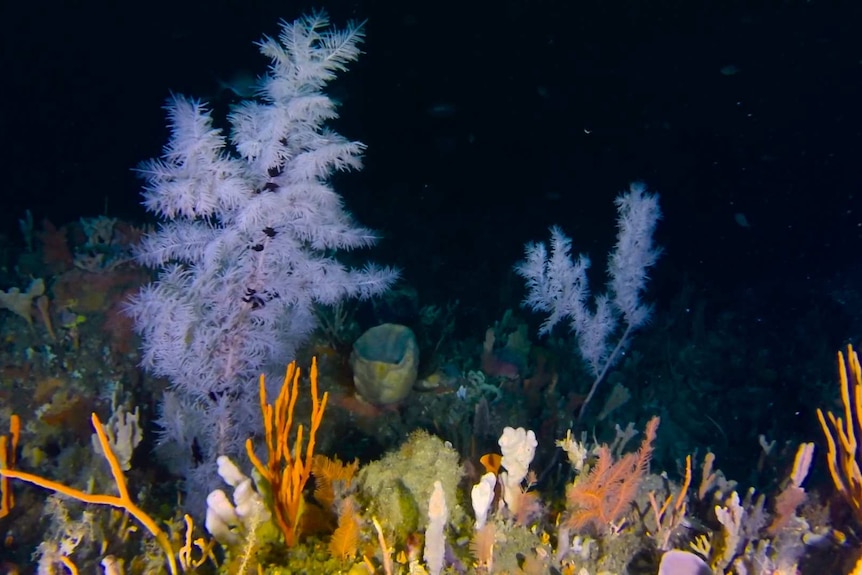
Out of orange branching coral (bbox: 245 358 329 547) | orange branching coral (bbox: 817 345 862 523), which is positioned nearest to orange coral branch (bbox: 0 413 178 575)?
orange branching coral (bbox: 245 358 329 547)

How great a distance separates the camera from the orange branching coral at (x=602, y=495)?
10.8 feet

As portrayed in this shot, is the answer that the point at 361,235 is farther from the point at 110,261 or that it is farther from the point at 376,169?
the point at 376,169

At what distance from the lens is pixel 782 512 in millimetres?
Answer: 3725

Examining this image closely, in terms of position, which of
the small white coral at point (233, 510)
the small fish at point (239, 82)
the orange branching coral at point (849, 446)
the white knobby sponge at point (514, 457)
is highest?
the small fish at point (239, 82)

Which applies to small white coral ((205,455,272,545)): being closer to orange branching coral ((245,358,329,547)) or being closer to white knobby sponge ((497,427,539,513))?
orange branching coral ((245,358,329,547))

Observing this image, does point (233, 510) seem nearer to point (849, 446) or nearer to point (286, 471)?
point (286, 471)

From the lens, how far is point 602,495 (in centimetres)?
331

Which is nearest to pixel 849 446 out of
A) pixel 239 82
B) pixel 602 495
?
pixel 602 495

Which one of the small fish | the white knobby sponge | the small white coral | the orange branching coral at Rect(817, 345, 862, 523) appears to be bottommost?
the orange branching coral at Rect(817, 345, 862, 523)

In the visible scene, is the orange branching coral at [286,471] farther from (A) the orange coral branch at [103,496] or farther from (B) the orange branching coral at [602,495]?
(B) the orange branching coral at [602,495]

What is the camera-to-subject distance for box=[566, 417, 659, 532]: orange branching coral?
3.29 metres

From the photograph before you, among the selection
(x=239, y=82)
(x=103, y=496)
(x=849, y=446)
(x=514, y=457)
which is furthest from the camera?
(x=239, y=82)

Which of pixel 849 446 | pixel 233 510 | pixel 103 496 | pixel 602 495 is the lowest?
pixel 849 446

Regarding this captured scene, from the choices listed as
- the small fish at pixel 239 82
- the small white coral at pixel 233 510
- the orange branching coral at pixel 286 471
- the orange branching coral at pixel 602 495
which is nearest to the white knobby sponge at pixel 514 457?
the orange branching coral at pixel 602 495
